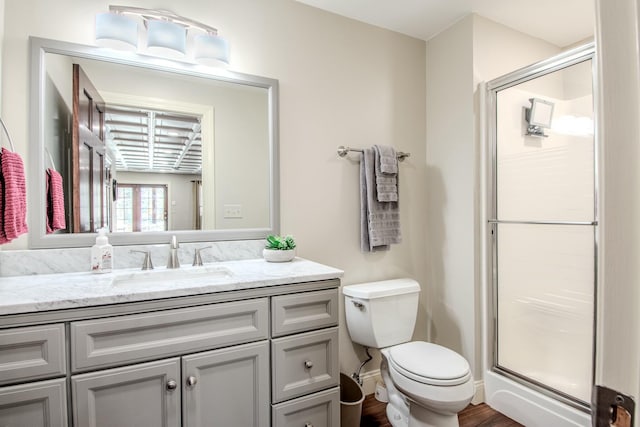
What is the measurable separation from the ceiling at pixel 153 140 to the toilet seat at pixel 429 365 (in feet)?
4.70

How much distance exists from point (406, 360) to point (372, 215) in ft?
2.82

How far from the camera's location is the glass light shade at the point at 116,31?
1.46 m

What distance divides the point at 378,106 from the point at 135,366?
77.2 inches

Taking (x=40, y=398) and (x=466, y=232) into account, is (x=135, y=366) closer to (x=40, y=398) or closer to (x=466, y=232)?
(x=40, y=398)

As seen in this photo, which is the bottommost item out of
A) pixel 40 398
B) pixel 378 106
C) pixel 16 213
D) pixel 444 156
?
pixel 40 398

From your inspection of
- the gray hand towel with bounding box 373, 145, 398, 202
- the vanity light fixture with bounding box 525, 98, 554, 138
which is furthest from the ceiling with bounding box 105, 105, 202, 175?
the vanity light fixture with bounding box 525, 98, 554, 138

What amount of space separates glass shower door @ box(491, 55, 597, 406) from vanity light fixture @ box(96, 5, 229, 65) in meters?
1.71

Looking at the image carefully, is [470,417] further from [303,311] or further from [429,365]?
[303,311]

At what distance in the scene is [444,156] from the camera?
2.27 metres

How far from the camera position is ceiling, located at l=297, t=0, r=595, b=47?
6.50 ft

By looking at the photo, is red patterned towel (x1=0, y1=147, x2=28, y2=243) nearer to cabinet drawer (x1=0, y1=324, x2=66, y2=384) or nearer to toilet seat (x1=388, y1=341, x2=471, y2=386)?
cabinet drawer (x1=0, y1=324, x2=66, y2=384)

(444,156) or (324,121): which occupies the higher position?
(324,121)

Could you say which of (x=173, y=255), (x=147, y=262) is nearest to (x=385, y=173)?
(x=173, y=255)

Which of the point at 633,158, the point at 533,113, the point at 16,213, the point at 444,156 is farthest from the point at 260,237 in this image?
the point at 533,113
